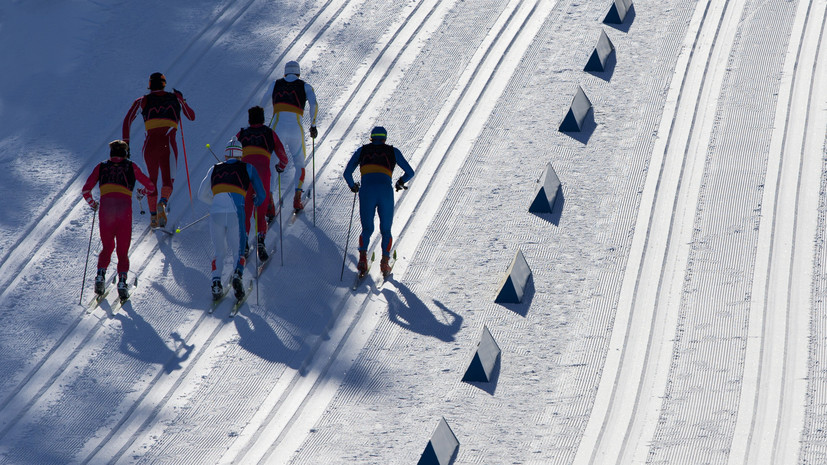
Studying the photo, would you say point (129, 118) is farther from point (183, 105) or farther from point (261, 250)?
point (261, 250)

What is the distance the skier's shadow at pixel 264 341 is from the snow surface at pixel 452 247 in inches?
1.0

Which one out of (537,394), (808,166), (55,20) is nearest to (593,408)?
(537,394)

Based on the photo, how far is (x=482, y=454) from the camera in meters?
9.22

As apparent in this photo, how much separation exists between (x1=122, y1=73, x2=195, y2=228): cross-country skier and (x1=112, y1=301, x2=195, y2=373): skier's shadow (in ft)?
5.52

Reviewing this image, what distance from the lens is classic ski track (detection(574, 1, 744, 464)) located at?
31.2 feet

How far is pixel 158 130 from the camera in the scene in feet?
39.5

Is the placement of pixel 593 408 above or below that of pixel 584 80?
below

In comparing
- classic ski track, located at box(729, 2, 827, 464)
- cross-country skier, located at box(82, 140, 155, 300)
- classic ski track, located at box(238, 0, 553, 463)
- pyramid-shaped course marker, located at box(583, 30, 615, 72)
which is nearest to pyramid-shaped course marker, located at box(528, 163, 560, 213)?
classic ski track, located at box(238, 0, 553, 463)

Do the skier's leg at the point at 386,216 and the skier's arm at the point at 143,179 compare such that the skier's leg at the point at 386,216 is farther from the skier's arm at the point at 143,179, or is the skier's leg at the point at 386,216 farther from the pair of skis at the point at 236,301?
the skier's arm at the point at 143,179

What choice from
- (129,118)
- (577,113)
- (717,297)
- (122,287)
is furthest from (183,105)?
(717,297)

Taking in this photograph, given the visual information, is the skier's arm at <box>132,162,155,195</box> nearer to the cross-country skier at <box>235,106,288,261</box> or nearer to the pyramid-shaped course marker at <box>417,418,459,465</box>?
the cross-country skier at <box>235,106,288,261</box>

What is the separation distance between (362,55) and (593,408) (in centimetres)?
758

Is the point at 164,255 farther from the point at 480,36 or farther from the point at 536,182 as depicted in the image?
the point at 480,36

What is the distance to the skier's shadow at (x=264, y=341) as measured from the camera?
34.6 feet
